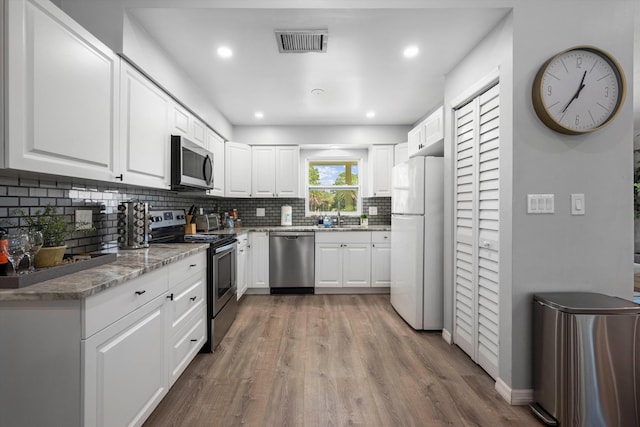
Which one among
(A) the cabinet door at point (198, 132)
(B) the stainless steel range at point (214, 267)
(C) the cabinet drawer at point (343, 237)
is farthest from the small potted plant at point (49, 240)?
(C) the cabinet drawer at point (343, 237)

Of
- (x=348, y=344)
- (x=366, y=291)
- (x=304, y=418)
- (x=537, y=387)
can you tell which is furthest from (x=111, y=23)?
(x=366, y=291)

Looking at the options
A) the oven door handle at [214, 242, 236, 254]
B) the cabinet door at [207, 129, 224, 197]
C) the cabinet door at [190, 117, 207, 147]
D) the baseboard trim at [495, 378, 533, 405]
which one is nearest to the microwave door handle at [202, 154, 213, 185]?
the cabinet door at [190, 117, 207, 147]

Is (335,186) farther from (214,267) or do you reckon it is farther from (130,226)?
(130,226)

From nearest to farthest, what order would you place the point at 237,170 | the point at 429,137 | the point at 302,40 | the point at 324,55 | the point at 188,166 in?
the point at 302,40 → the point at 324,55 → the point at 188,166 → the point at 429,137 → the point at 237,170

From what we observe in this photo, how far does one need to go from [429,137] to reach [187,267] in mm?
2491

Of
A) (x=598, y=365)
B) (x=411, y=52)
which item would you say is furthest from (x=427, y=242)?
(x=411, y=52)

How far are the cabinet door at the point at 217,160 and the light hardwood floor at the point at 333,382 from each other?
1597 mm

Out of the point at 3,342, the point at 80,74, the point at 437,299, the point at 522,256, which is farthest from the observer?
the point at 437,299

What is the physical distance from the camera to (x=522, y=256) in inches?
74.8

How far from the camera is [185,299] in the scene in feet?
6.98

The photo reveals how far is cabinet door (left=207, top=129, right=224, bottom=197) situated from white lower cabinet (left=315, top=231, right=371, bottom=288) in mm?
1404

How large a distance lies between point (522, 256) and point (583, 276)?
1.28 ft

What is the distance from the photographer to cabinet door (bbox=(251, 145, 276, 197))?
4.62m

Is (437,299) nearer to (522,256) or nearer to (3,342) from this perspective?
(522,256)
